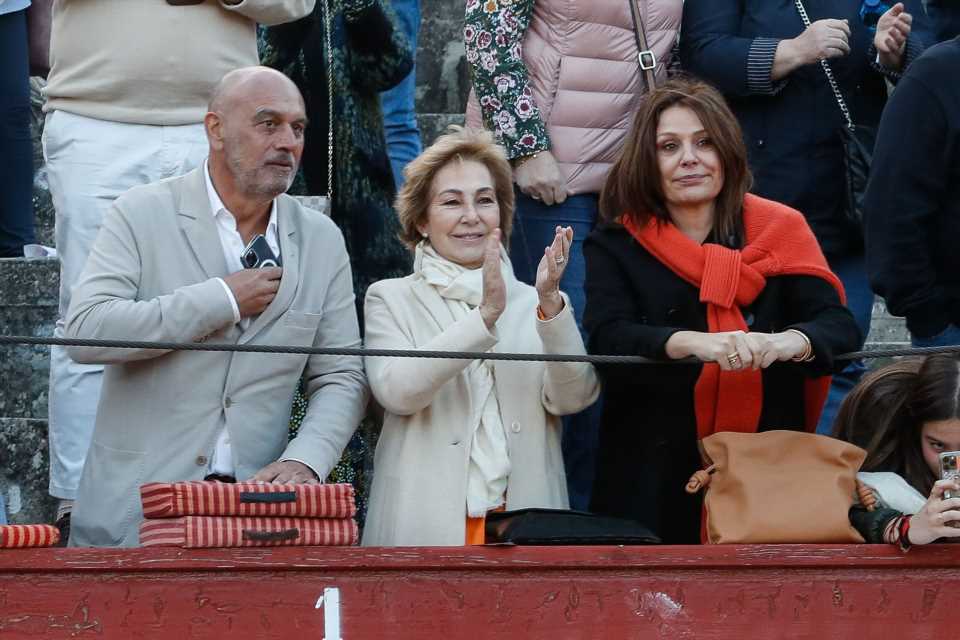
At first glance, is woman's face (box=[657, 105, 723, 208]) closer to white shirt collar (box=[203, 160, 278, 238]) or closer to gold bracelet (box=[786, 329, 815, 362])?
gold bracelet (box=[786, 329, 815, 362])

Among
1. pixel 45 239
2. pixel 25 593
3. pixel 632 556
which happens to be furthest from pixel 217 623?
pixel 45 239

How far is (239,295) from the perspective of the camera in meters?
4.42

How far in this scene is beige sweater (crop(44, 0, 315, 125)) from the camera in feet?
16.8

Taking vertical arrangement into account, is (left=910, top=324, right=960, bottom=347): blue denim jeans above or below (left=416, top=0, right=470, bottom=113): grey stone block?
below

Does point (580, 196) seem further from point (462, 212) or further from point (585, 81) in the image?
point (462, 212)

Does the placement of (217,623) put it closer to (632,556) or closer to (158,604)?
(158,604)

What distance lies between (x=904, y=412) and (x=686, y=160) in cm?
82

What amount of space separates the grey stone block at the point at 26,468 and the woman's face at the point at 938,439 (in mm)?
2669

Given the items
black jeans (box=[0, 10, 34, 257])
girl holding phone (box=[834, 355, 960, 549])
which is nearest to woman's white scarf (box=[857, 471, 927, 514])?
girl holding phone (box=[834, 355, 960, 549])

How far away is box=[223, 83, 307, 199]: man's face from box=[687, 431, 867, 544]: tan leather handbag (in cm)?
123

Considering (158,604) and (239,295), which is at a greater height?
(239,295)

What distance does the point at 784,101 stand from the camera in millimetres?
5531

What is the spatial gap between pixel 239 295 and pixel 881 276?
67.0 inches

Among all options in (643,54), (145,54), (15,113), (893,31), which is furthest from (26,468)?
(893,31)
